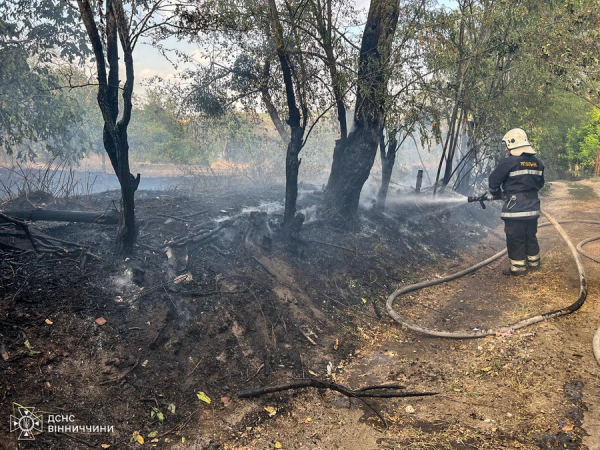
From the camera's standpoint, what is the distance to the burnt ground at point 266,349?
Result: 358 cm

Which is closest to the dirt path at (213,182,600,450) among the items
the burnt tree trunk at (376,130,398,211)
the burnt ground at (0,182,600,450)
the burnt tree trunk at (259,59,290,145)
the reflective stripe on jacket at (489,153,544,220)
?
the burnt ground at (0,182,600,450)

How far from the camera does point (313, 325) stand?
599 cm

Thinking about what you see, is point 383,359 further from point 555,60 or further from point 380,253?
point 555,60

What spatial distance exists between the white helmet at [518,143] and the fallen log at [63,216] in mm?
7470

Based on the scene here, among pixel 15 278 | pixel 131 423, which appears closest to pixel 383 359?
pixel 131 423

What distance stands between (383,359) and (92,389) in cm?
362

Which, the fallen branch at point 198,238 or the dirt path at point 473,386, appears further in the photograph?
the fallen branch at point 198,238

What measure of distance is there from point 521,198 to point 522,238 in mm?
745

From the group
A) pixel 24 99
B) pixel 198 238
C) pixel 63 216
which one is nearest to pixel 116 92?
pixel 63 216

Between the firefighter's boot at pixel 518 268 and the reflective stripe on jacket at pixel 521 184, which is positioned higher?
the reflective stripe on jacket at pixel 521 184

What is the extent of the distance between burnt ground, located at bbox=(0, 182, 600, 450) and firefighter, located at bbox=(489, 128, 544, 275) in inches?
16.1

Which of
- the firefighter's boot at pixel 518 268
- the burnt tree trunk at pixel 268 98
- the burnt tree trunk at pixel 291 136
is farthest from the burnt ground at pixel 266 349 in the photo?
the burnt tree trunk at pixel 268 98

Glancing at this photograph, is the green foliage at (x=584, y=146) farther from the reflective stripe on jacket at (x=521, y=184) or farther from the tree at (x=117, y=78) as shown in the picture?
the tree at (x=117, y=78)
